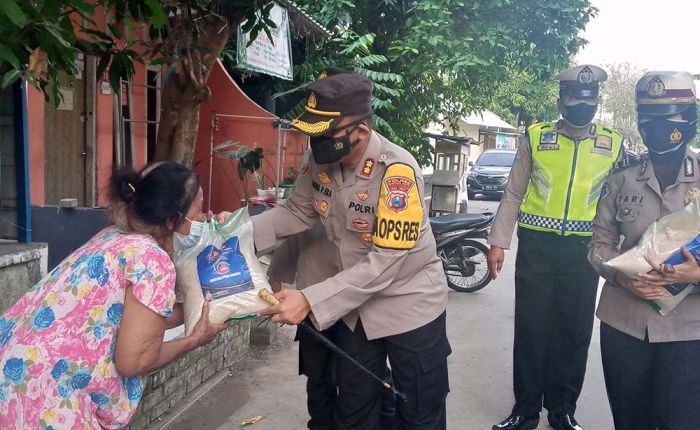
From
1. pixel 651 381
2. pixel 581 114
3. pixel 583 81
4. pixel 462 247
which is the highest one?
pixel 583 81

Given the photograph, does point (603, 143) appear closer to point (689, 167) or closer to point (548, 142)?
point (548, 142)

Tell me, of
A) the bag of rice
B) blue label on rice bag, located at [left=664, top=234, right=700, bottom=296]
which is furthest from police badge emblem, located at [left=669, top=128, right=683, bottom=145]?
the bag of rice

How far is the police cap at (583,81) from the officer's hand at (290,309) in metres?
1.90

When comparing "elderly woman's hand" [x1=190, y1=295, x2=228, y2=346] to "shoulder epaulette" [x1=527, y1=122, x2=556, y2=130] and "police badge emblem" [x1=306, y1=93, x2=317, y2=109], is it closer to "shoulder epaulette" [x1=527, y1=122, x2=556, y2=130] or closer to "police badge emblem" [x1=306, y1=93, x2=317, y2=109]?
"police badge emblem" [x1=306, y1=93, x2=317, y2=109]

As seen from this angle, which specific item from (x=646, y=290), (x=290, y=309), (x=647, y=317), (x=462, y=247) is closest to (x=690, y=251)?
(x=646, y=290)

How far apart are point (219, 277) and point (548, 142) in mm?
1991

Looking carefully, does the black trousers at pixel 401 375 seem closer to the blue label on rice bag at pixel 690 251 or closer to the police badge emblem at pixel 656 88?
the blue label on rice bag at pixel 690 251

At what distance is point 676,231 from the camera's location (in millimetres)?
2262

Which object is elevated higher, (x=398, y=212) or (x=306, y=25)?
(x=306, y=25)

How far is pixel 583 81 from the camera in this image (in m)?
3.26

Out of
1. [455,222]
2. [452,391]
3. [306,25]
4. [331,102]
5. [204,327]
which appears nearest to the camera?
[204,327]

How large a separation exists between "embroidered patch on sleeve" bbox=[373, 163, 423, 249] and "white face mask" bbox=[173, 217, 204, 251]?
0.62 meters

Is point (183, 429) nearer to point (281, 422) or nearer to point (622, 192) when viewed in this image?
point (281, 422)

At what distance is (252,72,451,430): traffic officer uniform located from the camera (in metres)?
2.20
